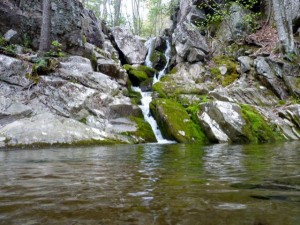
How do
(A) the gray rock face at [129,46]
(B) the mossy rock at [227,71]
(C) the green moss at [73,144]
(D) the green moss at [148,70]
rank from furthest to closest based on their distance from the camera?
1. (A) the gray rock face at [129,46]
2. (D) the green moss at [148,70]
3. (B) the mossy rock at [227,71]
4. (C) the green moss at [73,144]

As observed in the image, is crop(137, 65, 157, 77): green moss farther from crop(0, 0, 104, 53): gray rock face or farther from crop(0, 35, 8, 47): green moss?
crop(0, 35, 8, 47): green moss

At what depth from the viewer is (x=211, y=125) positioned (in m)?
12.3

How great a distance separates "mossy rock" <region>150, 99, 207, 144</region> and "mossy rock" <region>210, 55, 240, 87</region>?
20.3 feet

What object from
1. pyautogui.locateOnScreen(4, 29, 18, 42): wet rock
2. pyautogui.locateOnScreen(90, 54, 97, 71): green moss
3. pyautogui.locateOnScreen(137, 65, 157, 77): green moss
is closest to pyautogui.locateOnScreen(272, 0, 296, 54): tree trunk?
pyautogui.locateOnScreen(137, 65, 157, 77): green moss

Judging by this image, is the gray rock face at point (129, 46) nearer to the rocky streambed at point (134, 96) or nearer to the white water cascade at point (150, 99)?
the white water cascade at point (150, 99)

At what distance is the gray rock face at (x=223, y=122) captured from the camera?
11.9 metres

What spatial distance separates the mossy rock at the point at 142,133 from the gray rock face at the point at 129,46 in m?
10.8

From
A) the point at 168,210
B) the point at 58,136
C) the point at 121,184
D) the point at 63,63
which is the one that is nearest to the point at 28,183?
the point at 121,184

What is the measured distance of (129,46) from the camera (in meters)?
24.1

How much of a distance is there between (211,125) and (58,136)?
19.6ft

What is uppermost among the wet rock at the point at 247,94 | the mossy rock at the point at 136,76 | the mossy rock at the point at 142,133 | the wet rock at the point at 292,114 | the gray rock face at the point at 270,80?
the mossy rock at the point at 136,76

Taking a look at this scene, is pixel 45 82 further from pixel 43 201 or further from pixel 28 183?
pixel 43 201

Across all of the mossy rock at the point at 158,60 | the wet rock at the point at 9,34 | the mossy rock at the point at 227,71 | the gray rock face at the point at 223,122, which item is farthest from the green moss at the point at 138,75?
the gray rock face at the point at 223,122

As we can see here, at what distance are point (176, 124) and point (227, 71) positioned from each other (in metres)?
8.41
